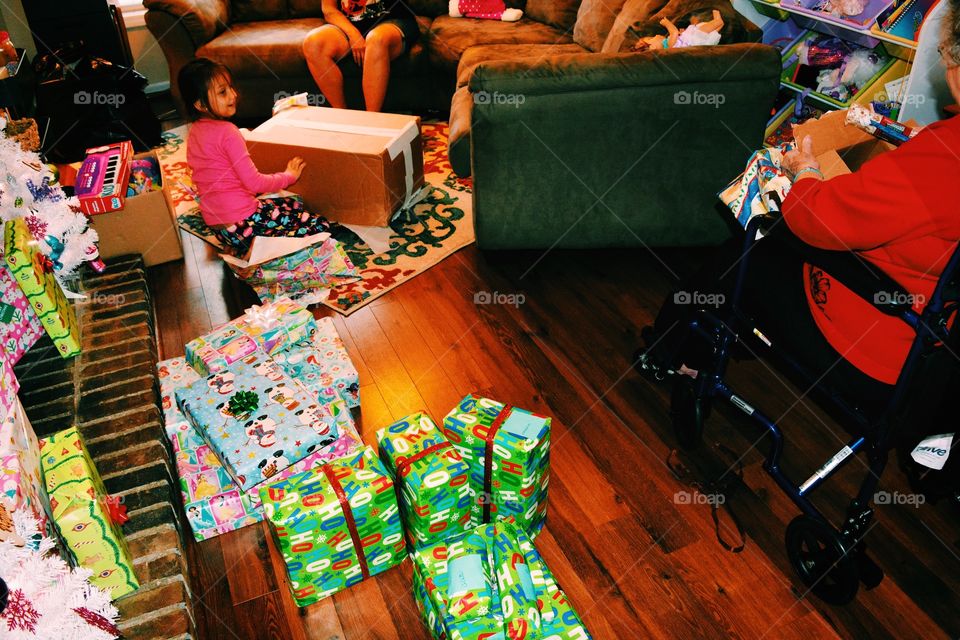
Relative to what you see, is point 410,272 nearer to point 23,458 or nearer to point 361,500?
point 361,500

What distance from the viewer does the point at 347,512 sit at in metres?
1.62

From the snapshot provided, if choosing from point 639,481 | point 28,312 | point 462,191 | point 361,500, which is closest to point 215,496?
point 361,500

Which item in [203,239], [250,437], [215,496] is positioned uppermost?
[250,437]

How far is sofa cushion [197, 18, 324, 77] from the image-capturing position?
3.96m

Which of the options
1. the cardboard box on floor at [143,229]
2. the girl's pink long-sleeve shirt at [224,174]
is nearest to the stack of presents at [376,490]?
the girl's pink long-sleeve shirt at [224,174]

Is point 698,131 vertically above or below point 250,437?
above

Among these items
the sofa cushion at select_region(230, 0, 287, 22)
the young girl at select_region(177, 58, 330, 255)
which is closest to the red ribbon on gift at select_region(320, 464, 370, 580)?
the young girl at select_region(177, 58, 330, 255)

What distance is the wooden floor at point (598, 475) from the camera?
1.72 metres

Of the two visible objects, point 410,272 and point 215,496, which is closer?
point 215,496

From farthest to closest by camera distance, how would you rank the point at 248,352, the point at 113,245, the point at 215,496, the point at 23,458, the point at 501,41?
the point at 501,41, the point at 113,245, the point at 248,352, the point at 215,496, the point at 23,458

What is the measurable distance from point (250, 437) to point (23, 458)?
0.58m

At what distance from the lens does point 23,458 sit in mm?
1341

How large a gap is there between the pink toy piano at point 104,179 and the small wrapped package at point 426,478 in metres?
1.65

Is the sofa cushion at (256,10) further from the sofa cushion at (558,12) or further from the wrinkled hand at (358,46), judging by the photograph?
the sofa cushion at (558,12)
